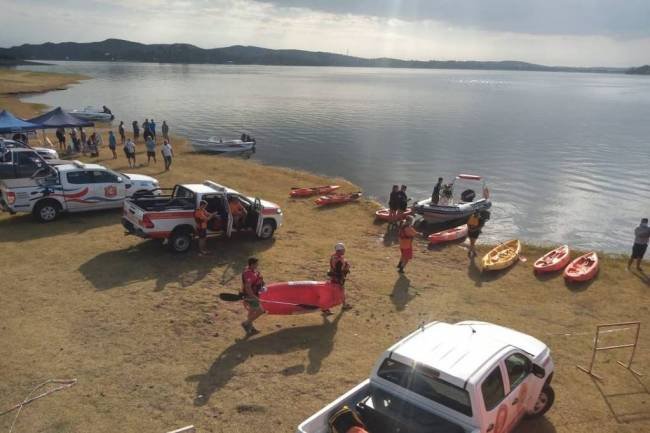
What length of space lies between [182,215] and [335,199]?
10502mm

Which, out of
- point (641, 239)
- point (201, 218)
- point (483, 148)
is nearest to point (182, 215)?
point (201, 218)

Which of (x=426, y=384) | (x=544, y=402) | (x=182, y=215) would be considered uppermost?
(x=426, y=384)

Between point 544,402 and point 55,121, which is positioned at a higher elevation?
point 55,121

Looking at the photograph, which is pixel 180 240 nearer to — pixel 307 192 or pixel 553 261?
pixel 307 192

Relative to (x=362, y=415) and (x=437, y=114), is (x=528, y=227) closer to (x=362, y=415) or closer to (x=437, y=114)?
(x=362, y=415)

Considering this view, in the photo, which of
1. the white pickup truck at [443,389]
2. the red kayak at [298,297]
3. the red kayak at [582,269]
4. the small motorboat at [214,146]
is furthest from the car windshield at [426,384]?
the small motorboat at [214,146]

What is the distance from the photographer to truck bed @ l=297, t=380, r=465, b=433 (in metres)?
6.45

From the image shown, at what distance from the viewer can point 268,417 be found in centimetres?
827

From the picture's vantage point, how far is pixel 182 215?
1526 centimetres

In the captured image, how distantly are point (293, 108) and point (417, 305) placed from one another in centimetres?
7262

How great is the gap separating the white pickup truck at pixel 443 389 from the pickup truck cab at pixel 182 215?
9730 mm

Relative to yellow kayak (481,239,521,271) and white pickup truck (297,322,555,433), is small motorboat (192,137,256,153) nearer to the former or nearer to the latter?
yellow kayak (481,239,521,271)

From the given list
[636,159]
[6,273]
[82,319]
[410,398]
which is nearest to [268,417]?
[410,398]

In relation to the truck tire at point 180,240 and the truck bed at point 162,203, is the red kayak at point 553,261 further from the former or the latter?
the truck bed at point 162,203
